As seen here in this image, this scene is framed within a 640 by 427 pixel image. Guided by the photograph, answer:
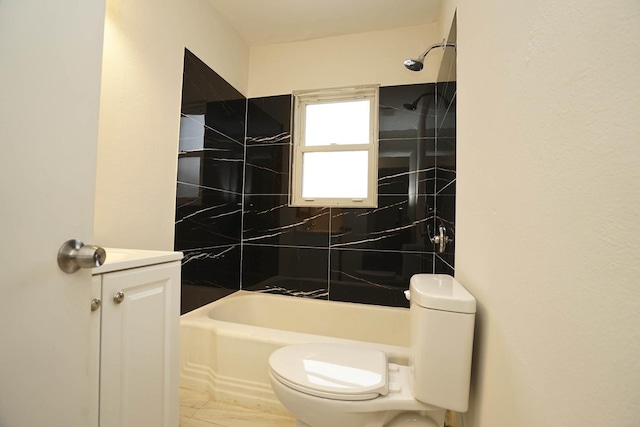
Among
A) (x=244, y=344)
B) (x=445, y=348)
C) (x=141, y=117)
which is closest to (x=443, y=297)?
(x=445, y=348)

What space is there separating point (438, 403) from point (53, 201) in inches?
46.5

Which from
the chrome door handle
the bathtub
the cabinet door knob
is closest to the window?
the bathtub

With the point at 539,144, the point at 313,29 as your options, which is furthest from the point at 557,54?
the point at 313,29

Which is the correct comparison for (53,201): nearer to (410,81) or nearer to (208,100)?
(208,100)

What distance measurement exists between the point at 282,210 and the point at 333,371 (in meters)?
1.67

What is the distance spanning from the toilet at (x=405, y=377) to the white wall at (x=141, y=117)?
1.08m

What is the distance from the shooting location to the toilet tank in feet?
2.94

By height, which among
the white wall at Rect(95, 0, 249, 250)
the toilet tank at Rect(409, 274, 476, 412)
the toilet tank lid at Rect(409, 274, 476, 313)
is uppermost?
the white wall at Rect(95, 0, 249, 250)

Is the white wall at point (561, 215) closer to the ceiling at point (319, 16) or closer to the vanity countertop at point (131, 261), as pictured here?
the vanity countertop at point (131, 261)

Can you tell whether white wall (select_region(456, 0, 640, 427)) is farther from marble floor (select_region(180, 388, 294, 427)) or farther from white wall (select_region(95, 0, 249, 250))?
white wall (select_region(95, 0, 249, 250))

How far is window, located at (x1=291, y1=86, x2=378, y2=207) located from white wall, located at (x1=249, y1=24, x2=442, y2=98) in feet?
0.37

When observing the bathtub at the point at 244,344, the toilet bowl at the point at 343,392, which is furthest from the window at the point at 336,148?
the toilet bowl at the point at 343,392

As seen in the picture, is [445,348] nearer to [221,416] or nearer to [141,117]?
[221,416]

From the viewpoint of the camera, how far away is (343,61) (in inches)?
96.6
